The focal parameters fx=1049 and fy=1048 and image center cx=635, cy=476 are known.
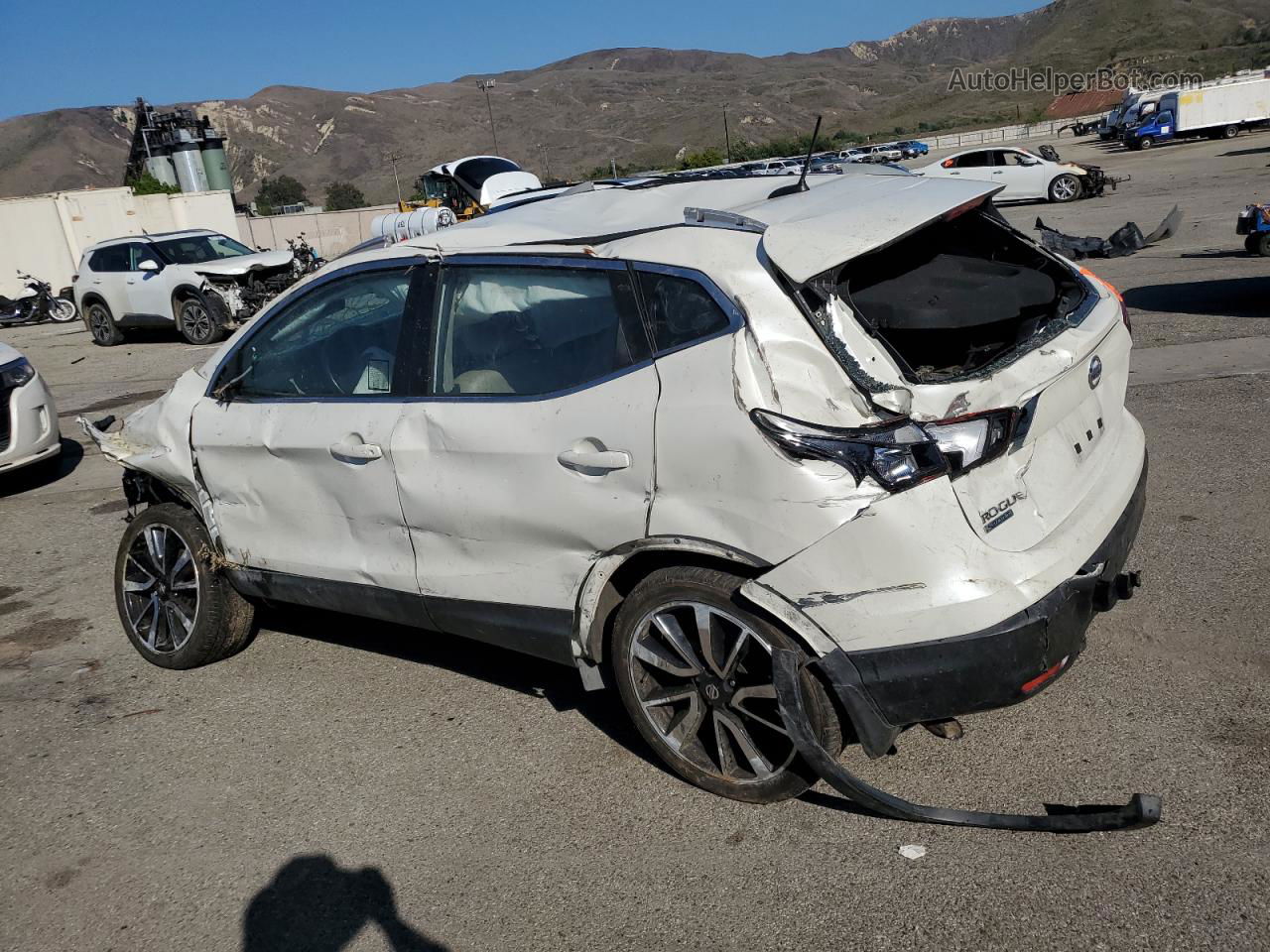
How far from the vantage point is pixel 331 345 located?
13.9ft

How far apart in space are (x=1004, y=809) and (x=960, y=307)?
1.60 meters

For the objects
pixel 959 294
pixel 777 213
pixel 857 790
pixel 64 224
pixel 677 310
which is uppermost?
pixel 64 224

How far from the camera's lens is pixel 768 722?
3199 millimetres

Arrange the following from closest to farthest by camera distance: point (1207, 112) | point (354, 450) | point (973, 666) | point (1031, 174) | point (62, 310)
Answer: point (973, 666), point (354, 450), point (62, 310), point (1031, 174), point (1207, 112)

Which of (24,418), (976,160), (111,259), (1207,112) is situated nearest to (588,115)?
(1207,112)

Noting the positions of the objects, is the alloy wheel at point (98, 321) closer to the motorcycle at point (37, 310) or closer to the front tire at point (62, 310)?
the motorcycle at point (37, 310)

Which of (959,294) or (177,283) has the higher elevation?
(959,294)

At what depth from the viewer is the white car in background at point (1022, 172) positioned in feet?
85.2

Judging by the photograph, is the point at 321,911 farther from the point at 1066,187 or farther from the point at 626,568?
the point at 1066,187

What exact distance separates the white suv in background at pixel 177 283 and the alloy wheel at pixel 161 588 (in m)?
12.6

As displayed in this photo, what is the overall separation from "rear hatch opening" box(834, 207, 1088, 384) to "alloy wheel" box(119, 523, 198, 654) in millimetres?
3159

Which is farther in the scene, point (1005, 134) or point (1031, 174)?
point (1005, 134)

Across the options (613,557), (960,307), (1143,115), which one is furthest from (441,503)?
(1143,115)

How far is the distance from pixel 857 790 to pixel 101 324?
729 inches
